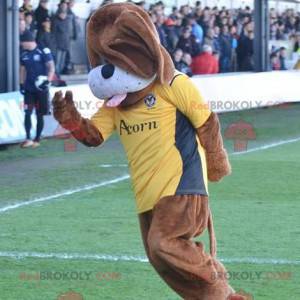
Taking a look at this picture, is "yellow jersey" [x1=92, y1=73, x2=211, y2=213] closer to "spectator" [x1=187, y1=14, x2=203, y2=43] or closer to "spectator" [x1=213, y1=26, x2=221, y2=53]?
"spectator" [x1=187, y1=14, x2=203, y2=43]

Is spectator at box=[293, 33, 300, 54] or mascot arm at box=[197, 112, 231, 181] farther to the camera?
spectator at box=[293, 33, 300, 54]

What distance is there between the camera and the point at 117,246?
878cm

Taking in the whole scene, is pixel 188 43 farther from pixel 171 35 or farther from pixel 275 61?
pixel 275 61

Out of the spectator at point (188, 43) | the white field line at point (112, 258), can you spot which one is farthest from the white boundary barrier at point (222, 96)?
the white field line at point (112, 258)

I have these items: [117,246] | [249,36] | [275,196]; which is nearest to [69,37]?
[249,36]

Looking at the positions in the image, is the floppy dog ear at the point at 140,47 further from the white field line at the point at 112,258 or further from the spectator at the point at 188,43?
the spectator at the point at 188,43

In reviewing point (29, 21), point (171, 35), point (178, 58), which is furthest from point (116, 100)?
point (171, 35)

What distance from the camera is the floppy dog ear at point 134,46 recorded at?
6117mm

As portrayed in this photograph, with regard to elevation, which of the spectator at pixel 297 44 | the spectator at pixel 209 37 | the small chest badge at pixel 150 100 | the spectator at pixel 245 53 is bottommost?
the spectator at pixel 297 44

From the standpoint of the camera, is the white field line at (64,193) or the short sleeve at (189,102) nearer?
the short sleeve at (189,102)

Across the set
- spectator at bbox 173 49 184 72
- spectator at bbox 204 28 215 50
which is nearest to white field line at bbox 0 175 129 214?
spectator at bbox 173 49 184 72

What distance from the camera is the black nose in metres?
6.17

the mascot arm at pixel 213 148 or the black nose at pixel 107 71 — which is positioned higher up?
the black nose at pixel 107 71

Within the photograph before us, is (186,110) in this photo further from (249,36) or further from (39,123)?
(249,36)
